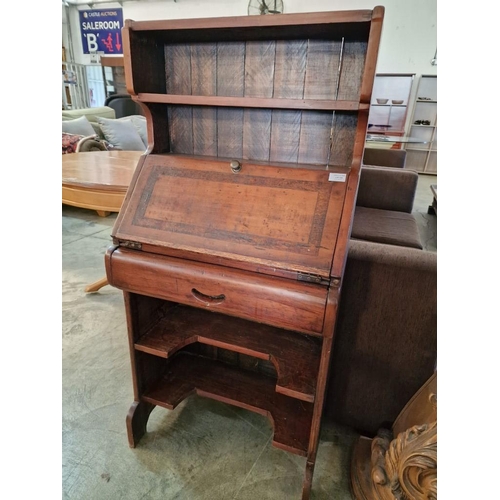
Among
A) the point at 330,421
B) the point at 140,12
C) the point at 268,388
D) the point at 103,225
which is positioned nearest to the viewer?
the point at 268,388

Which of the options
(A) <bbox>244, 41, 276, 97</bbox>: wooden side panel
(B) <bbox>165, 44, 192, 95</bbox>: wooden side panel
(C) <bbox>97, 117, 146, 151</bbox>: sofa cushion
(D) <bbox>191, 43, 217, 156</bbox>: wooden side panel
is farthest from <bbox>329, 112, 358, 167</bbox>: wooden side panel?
(C) <bbox>97, 117, 146, 151</bbox>: sofa cushion

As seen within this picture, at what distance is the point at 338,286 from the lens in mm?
833

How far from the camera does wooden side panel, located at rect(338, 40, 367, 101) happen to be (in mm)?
948

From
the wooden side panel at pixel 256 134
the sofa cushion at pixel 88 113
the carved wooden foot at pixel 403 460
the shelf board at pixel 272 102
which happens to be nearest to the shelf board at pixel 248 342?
the carved wooden foot at pixel 403 460

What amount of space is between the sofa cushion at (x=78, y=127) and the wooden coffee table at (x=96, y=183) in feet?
6.19

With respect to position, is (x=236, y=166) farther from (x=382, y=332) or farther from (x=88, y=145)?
(x=88, y=145)

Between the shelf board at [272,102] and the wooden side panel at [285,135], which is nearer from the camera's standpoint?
the shelf board at [272,102]

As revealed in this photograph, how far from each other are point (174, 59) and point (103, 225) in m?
2.96

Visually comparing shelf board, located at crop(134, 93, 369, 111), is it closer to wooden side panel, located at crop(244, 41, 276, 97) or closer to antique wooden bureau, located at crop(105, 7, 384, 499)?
antique wooden bureau, located at crop(105, 7, 384, 499)

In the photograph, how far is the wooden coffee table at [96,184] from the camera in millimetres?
1879

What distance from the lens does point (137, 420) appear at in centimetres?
131

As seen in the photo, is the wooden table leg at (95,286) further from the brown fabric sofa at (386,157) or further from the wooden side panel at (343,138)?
the brown fabric sofa at (386,157)

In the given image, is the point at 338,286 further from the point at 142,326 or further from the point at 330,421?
the point at 330,421
